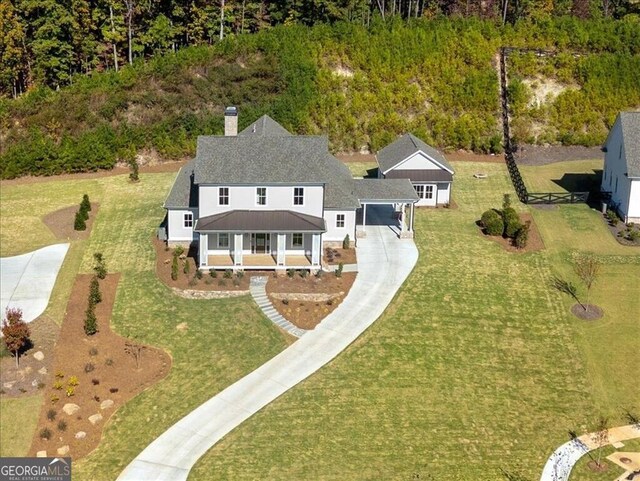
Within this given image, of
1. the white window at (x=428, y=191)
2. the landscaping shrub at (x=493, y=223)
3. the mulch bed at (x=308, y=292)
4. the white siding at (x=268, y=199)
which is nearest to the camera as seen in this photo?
the mulch bed at (x=308, y=292)

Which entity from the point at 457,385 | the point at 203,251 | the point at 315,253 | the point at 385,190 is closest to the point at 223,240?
the point at 203,251

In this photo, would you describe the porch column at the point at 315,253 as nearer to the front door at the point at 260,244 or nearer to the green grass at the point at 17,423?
the front door at the point at 260,244

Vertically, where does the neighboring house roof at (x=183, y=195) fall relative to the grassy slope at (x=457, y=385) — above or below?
above

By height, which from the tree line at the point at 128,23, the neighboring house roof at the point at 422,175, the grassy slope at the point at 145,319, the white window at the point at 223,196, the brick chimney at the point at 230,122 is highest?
the tree line at the point at 128,23

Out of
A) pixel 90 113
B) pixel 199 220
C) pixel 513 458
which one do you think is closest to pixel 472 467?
pixel 513 458

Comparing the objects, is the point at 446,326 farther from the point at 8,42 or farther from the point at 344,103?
the point at 8,42

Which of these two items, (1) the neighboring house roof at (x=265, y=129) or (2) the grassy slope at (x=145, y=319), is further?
(1) the neighboring house roof at (x=265, y=129)

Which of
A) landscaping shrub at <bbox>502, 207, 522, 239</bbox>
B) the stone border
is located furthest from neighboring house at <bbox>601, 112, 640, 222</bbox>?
the stone border

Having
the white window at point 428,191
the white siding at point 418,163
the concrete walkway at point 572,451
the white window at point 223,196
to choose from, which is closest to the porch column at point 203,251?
the white window at point 223,196

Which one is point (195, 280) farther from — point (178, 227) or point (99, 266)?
point (99, 266)
